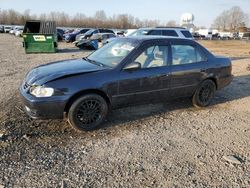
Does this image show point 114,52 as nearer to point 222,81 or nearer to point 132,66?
point 132,66

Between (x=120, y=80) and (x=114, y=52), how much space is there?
0.89 m

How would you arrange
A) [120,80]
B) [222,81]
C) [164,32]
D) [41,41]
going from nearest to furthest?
1. [120,80]
2. [222,81]
3. [164,32]
4. [41,41]

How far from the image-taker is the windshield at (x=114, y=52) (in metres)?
5.25

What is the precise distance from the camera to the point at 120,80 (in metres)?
4.97

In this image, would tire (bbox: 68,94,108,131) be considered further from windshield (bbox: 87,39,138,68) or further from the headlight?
windshield (bbox: 87,39,138,68)

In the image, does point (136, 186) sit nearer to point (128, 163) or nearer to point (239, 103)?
point (128, 163)

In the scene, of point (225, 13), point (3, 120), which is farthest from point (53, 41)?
point (225, 13)

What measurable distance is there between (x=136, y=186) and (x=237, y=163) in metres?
1.62

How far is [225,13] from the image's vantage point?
11619 cm

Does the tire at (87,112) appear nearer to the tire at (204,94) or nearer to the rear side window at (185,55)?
the rear side window at (185,55)

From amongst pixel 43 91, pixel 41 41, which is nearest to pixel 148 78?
pixel 43 91

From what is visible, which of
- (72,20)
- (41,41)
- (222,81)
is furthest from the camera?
(72,20)

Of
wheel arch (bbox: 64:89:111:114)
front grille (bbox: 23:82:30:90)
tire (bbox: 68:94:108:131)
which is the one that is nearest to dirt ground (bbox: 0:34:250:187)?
tire (bbox: 68:94:108:131)

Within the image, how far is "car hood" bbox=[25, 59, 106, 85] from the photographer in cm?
463
